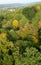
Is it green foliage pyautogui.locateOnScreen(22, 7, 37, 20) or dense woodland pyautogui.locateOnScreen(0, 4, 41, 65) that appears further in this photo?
green foliage pyautogui.locateOnScreen(22, 7, 37, 20)

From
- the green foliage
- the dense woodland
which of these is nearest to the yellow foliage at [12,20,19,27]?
the dense woodland

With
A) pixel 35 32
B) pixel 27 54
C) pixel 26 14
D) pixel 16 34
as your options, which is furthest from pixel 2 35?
pixel 26 14

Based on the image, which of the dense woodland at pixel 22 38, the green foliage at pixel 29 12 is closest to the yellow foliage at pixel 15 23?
the dense woodland at pixel 22 38

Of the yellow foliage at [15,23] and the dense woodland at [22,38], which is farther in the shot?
the yellow foliage at [15,23]

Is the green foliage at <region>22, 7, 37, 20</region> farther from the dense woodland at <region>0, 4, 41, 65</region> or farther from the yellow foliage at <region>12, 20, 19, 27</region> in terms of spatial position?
the yellow foliage at <region>12, 20, 19, 27</region>

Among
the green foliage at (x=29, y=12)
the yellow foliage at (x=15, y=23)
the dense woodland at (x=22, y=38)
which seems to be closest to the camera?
the dense woodland at (x=22, y=38)

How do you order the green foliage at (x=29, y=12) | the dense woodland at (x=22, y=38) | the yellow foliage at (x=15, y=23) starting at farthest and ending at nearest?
the green foliage at (x=29, y=12) < the yellow foliage at (x=15, y=23) < the dense woodland at (x=22, y=38)

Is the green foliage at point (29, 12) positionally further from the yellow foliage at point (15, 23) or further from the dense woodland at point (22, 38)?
the yellow foliage at point (15, 23)

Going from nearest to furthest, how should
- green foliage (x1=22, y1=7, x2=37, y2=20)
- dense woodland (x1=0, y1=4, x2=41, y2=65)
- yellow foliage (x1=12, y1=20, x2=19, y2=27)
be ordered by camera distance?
dense woodland (x1=0, y1=4, x2=41, y2=65)
yellow foliage (x1=12, y1=20, x2=19, y2=27)
green foliage (x1=22, y1=7, x2=37, y2=20)

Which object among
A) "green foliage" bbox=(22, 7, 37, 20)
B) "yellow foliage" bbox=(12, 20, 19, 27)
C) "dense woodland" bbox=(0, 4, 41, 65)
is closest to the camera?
"dense woodland" bbox=(0, 4, 41, 65)
